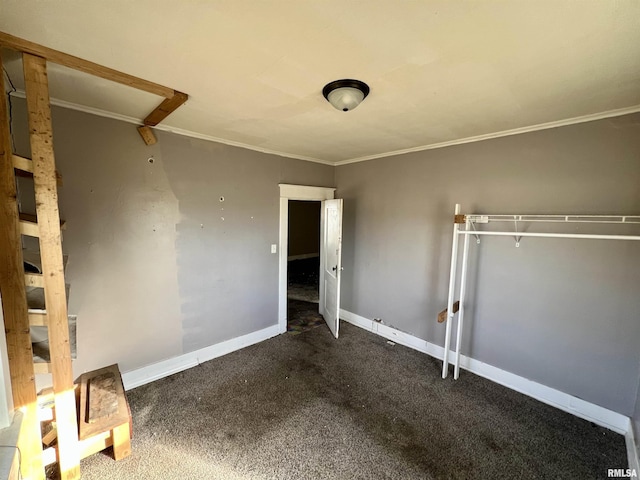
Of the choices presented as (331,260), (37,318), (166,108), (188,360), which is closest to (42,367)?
(37,318)

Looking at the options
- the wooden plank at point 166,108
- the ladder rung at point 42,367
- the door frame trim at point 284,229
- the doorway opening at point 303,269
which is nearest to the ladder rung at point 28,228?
the ladder rung at point 42,367

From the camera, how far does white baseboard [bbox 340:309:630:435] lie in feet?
7.03

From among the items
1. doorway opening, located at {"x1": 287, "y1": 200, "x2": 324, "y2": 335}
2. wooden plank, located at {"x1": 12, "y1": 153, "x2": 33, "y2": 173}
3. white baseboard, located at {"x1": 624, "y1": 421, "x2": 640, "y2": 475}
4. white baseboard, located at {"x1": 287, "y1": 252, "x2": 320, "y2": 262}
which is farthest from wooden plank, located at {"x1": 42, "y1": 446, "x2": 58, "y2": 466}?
white baseboard, located at {"x1": 287, "y1": 252, "x2": 320, "y2": 262}

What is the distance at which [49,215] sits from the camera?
4.62ft

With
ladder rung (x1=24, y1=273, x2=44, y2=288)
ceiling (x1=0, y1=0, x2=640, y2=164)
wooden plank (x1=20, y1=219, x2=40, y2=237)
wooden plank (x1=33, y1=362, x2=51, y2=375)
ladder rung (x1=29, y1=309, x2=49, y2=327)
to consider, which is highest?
ceiling (x1=0, y1=0, x2=640, y2=164)

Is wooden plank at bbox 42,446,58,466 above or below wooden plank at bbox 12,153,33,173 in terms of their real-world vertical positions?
below

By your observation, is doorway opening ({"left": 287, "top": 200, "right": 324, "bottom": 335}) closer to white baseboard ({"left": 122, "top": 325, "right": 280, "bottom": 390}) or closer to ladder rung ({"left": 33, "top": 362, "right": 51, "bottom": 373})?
white baseboard ({"left": 122, "top": 325, "right": 280, "bottom": 390})

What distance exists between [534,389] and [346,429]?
1769 mm

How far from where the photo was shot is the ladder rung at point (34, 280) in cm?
142

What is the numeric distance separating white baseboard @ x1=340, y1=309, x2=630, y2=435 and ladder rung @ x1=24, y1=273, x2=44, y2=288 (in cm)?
334

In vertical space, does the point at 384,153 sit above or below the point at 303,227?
above

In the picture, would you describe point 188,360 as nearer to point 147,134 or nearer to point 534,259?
point 147,134

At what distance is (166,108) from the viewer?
201 centimetres

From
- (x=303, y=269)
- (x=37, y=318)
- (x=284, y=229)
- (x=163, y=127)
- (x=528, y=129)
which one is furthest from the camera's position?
(x=303, y=269)
